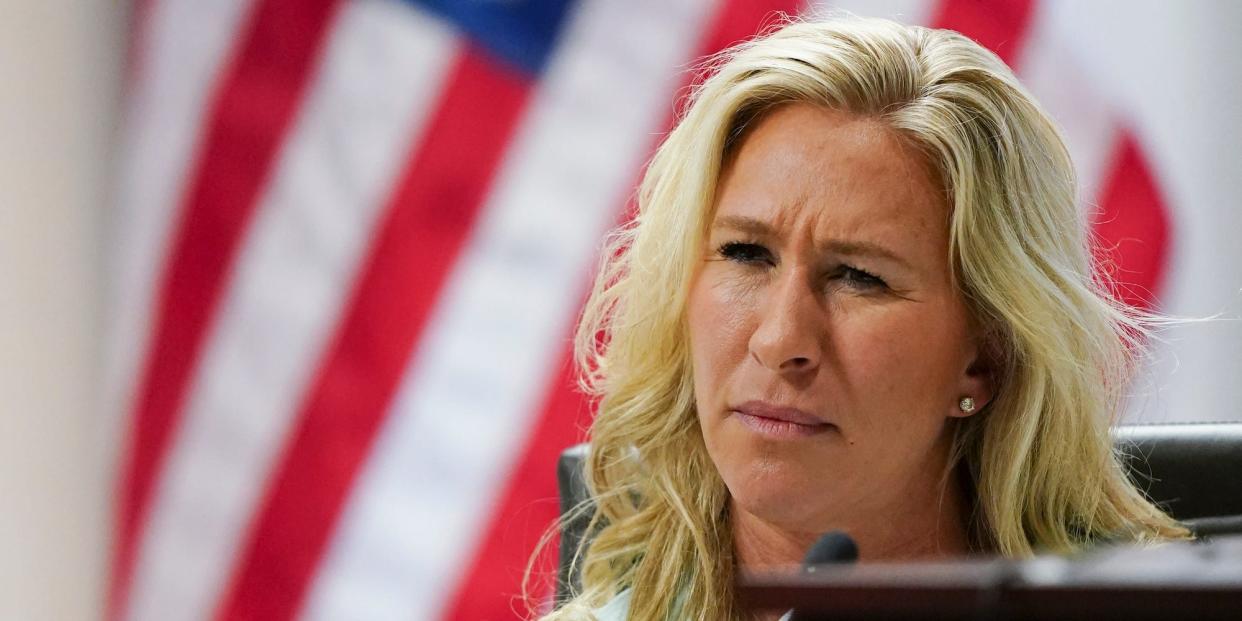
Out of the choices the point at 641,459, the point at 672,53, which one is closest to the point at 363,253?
the point at 672,53

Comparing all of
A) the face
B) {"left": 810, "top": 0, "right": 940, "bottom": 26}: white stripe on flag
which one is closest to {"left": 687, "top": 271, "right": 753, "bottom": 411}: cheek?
the face

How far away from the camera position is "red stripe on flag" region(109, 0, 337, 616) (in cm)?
224

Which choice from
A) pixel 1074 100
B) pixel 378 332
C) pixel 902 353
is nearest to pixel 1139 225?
pixel 1074 100

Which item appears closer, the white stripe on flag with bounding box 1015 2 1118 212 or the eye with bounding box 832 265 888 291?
the eye with bounding box 832 265 888 291

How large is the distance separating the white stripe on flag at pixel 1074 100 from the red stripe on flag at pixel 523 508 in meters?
0.54

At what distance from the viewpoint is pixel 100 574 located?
2293 millimetres

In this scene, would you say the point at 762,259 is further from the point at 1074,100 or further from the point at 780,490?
the point at 1074,100

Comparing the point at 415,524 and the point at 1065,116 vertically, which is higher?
the point at 1065,116

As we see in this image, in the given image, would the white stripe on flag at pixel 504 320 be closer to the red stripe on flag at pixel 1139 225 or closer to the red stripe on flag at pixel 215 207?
the red stripe on flag at pixel 215 207

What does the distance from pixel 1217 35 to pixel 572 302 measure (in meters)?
1.06

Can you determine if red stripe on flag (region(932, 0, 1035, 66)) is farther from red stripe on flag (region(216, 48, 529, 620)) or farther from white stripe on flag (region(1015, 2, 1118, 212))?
red stripe on flag (region(216, 48, 529, 620))

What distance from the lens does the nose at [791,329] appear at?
1.07 m

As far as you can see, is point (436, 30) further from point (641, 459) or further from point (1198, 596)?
point (1198, 596)

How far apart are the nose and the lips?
0.03 m
